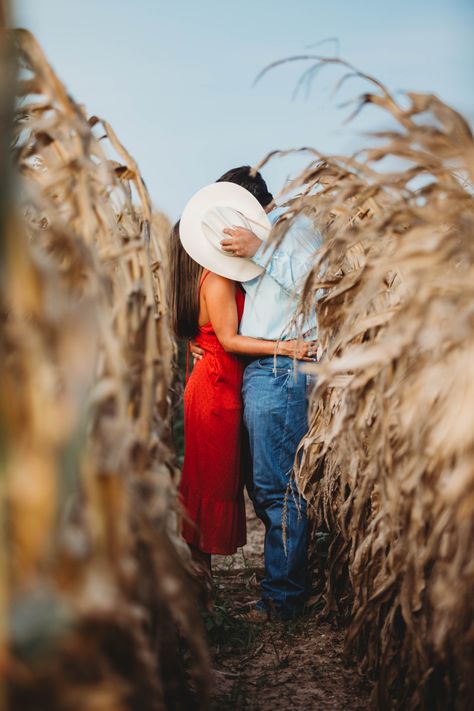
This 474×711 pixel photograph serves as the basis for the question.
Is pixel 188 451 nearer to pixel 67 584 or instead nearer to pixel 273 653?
pixel 273 653

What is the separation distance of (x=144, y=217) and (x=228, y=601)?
207cm

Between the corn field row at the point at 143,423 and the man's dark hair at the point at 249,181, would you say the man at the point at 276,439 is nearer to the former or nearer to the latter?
the man's dark hair at the point at 249,181

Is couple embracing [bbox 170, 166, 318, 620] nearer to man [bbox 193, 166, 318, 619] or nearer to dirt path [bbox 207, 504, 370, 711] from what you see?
man [bbox 193, 166, 318, 619]

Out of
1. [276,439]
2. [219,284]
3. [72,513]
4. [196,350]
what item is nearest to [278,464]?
[276,439]

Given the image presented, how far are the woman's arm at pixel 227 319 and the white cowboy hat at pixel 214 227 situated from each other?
0.29ft

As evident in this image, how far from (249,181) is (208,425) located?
1.14m

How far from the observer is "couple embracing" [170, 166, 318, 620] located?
3045 mm

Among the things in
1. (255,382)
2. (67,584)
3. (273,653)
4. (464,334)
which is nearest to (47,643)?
(67,584)

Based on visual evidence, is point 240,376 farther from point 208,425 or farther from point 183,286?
point 183,286

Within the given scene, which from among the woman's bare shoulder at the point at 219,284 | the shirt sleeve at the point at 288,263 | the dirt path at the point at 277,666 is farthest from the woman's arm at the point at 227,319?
the dirt path at the point at 277,666

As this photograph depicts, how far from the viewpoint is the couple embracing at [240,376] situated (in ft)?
9.99

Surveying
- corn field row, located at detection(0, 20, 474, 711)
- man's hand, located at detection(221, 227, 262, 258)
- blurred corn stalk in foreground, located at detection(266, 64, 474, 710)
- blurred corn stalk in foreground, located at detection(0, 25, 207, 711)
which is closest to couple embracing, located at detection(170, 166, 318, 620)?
man's hand, located at detection(221, 227, 262, 258)

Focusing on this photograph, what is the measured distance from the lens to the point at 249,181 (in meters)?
3.28

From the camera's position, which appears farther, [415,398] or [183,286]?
[183,286]
